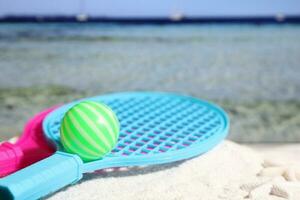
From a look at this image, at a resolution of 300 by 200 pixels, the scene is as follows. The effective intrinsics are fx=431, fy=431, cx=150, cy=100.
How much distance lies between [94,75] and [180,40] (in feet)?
6.92

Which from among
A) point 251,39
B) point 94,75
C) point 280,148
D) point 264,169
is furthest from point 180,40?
point 264,169

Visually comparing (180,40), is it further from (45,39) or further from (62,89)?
(62,89)

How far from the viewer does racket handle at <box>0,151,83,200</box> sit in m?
1.18

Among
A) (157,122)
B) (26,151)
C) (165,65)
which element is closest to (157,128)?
(157,122)

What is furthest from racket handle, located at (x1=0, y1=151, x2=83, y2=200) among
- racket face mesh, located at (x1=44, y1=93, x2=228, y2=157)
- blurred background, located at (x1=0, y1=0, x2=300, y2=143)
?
blurred background, located at (x1=0, y1=0, x2=300, y2=143)

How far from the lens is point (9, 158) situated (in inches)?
58.4

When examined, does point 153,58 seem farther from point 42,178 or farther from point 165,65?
point 42,178

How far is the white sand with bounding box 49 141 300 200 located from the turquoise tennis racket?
0.06 metres

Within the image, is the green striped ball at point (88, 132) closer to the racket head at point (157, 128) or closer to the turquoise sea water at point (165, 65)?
the racket head at point (157, 128)

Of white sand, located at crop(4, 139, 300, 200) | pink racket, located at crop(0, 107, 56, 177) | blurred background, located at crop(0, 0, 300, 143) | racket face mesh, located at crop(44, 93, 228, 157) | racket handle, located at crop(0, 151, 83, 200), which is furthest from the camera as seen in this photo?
blurred background, located at crop(0, 0, 300, 143)

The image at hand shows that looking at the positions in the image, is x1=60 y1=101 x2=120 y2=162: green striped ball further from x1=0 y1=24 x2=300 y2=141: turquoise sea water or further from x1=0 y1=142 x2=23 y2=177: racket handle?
x1=0 y1=24 x2=300 y2=141: turquoise sea water

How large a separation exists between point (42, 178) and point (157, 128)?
63 cm

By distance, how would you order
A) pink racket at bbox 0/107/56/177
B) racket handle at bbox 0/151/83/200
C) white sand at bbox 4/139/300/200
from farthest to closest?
pink racket at bbox 0/107/56/177
white sand at bbox 4/139/300/200
racket handle at bbox 0/151/83/200

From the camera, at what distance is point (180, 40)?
230 inches
